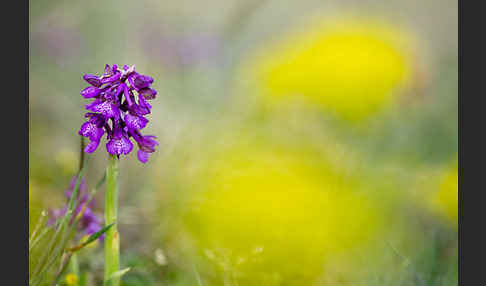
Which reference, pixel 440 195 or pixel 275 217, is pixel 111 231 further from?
pixel 440 195

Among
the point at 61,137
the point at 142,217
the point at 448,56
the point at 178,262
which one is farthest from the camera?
the point at 448,56

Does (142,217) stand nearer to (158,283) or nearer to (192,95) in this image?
(158,283)

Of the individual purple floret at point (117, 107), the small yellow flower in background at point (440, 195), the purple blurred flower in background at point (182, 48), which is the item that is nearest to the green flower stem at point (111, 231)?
the individual purple floret at point (117, 107)

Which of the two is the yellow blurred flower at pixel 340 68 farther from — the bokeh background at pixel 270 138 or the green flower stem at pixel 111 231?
the green flower stem at pixel 111 231

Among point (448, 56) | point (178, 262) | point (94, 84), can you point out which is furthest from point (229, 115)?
point (448, 56)

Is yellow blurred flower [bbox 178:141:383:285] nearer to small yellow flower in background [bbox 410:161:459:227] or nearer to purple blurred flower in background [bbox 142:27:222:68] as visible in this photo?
small yellow flower in background [bbox 410:161:459:227]

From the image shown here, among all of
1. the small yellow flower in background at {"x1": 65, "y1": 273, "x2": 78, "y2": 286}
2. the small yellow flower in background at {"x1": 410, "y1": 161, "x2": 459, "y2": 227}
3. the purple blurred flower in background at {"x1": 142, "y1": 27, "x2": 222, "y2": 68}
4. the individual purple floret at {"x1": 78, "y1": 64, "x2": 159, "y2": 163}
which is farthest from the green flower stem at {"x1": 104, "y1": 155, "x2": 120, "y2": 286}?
the purple blurred flower in background at {"x1": 142, "y1": 27, "x2": 222, "y2": 68}

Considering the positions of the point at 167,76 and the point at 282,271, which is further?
the point at 167,76
